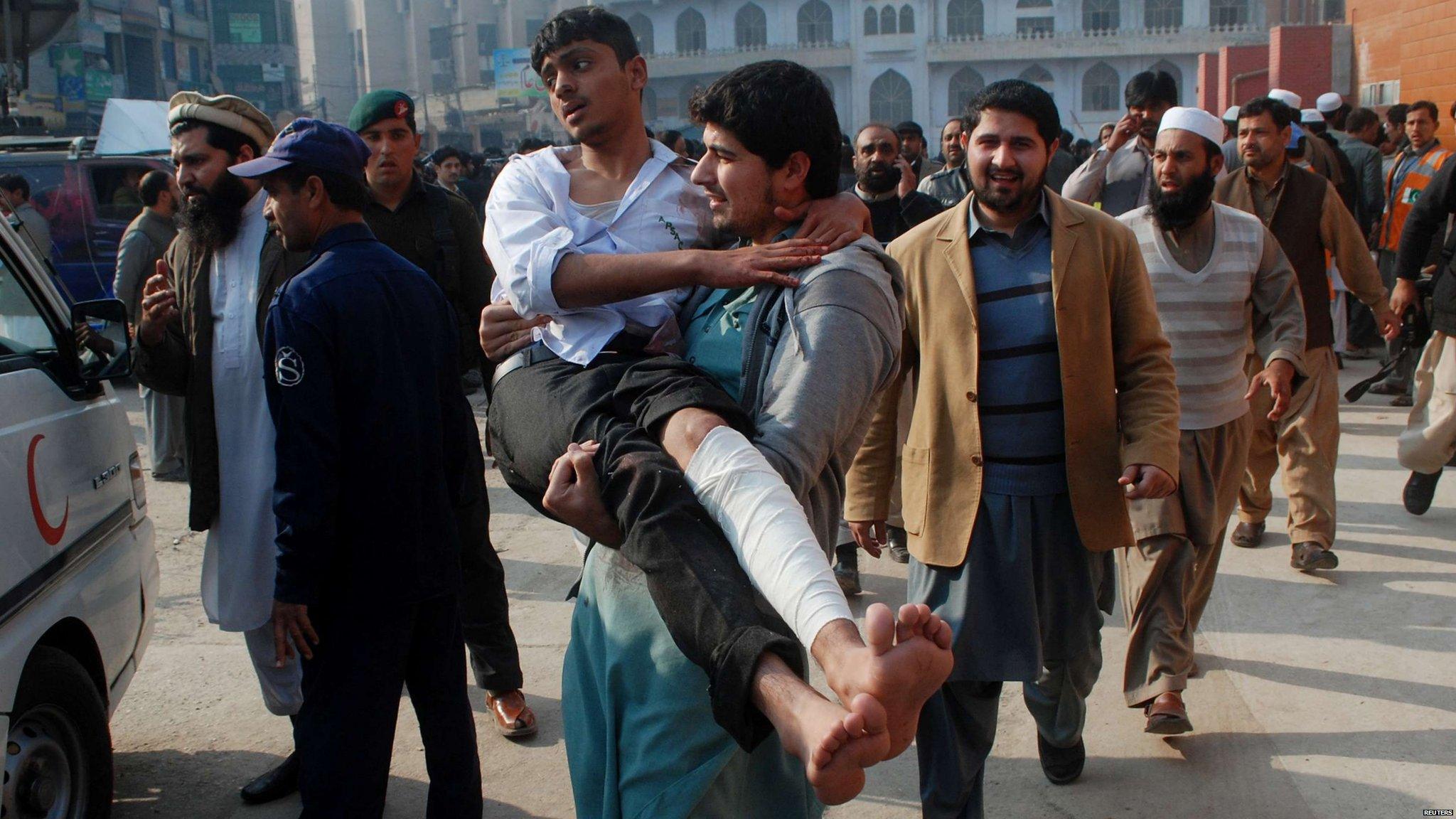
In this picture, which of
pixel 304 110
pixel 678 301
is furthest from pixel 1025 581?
pixel 304 110

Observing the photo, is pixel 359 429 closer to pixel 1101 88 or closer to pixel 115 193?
pixel 115 193

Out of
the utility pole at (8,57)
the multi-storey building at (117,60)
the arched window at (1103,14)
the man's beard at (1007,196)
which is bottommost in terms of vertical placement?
the man's beard at (1007,196)

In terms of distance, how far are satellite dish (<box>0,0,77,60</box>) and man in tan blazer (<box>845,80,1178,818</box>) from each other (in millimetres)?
10030

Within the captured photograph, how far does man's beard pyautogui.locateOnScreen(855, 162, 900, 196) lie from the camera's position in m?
5.82

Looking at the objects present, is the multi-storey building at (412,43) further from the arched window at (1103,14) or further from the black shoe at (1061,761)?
the black shoe at (1061,761)

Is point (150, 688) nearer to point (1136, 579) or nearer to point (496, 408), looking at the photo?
point (496, 408)

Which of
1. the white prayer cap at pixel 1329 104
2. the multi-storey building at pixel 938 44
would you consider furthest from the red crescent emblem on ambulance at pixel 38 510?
the multi-storey building at pixel 938 44

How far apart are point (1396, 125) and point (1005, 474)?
10.5 m

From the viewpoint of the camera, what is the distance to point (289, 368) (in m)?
2.72

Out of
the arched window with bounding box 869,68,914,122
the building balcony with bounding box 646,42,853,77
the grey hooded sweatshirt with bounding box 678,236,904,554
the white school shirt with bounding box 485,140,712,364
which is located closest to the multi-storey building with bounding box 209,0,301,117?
the building balcony with bounding box 646,42,853,77

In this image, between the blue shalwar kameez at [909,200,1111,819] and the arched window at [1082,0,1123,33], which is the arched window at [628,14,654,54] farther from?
the blue shalwar kameez at [909,200,1111,819]

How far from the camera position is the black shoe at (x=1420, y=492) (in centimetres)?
606

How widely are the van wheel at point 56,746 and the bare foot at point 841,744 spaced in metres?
1.95

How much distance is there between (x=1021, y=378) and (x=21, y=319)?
2.67 metres
